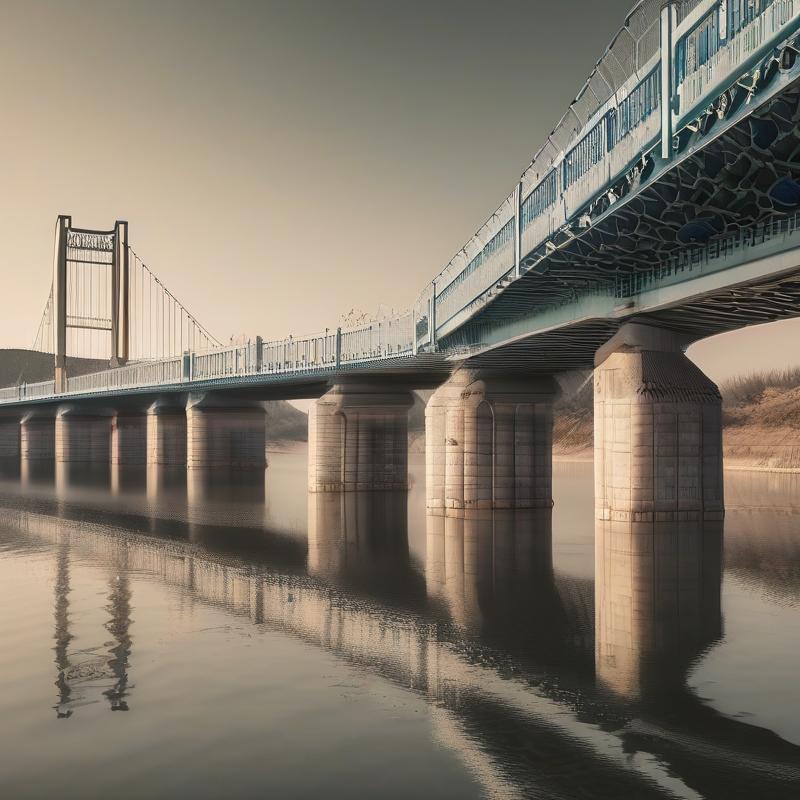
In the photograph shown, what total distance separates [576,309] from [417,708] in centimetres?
2457

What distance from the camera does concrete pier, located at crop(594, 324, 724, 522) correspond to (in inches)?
1398

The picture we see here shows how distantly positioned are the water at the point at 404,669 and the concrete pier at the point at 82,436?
294ft

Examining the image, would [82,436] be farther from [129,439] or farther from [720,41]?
[720,41]

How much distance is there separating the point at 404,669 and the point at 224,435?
84762 millimetres

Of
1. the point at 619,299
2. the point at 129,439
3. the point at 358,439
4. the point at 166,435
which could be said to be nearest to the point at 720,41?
the point at 619,299

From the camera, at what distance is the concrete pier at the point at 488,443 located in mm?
47031

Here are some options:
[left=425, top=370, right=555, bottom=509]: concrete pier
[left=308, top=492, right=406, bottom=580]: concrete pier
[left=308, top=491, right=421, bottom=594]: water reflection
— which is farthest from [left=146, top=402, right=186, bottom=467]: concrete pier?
[left=425, top=370, right=555, bottom=509]: concrete pier

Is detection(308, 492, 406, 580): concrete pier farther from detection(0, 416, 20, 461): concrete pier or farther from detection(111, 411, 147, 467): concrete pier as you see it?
detection(0, 416, 20, 461): concrete pier

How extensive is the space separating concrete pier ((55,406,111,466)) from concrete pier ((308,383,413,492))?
64340 mm

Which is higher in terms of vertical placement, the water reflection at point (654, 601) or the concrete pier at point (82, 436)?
the concrete pier at point (82, 436)

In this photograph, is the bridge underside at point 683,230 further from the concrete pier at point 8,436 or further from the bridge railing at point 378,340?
the concrete pier at point 8,436

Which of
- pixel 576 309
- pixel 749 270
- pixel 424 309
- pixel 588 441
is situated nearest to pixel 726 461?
pixel 588 441

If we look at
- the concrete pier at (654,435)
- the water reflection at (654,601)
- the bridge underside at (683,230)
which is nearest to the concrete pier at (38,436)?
the bridge underside at (683,230)

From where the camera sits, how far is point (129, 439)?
120 metres
